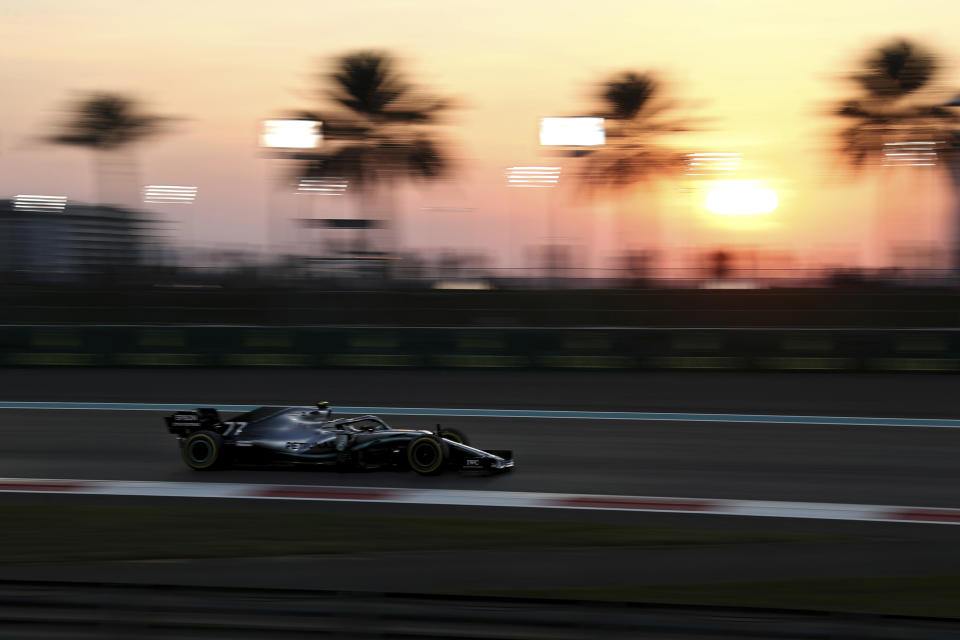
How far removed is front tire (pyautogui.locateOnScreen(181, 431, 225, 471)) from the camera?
9.48m

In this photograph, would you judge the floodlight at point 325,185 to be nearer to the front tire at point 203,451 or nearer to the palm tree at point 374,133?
the palm tree at point 374,133

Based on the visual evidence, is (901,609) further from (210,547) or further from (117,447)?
(117,447)

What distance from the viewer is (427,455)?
9164 millimetres

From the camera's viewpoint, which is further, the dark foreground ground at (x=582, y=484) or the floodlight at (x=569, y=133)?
the floodlight at (x=569, y=133)

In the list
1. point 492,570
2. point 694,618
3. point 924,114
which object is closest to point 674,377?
point 492,570

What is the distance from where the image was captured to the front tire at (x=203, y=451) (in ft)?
31.1

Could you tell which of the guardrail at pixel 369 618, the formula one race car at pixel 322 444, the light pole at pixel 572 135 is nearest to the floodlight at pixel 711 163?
the light pole at pixel 572 135

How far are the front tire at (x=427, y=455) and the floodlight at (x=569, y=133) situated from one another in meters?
22.0

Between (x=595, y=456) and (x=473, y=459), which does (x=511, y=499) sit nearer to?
(x=473, y=459)

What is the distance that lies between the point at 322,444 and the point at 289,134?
23054 millimetres

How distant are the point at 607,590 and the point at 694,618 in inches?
77.8

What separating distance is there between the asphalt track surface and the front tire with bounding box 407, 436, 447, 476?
130 millimetres

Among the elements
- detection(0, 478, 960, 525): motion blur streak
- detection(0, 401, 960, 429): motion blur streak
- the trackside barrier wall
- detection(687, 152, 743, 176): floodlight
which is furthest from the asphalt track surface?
detection(687, 152, 743, 176): floodlight

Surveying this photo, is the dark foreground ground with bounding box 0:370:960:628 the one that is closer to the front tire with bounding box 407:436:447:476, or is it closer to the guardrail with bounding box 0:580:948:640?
the front tire with bounding box 407:436:447:476
